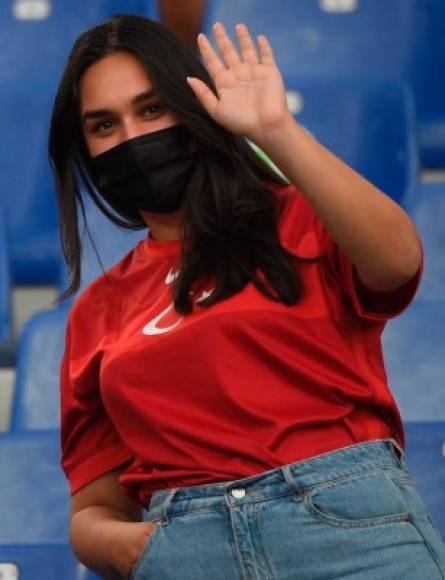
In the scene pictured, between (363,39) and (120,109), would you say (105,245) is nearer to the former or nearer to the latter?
(363,39)

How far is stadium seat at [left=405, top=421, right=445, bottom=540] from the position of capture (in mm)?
2068

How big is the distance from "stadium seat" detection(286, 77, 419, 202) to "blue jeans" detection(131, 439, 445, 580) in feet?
4.77

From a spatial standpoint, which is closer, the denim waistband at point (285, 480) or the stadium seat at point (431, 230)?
the denim waistband at point (285, 480)

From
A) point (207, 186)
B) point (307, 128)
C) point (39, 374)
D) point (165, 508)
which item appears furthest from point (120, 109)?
point (307, 128)

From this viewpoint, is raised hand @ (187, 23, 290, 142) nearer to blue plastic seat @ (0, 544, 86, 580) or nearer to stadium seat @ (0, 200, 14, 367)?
blue plastic seat @ (0, 544, 86, 580)

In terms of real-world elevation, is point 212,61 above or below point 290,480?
above

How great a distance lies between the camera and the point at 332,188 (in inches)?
59.1

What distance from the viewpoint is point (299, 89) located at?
3.04 metres

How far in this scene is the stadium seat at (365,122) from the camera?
2.97 m

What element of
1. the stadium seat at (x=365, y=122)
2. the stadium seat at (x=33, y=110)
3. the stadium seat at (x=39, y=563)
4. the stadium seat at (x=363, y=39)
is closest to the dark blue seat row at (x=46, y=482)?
the stadium seat at (x=39, y=563)

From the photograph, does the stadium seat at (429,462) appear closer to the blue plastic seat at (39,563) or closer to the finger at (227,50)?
the blue plastic seat at (39,563)

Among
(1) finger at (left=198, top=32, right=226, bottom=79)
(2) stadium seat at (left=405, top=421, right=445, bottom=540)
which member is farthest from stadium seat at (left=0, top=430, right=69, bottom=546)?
(1) finger at (left=198, top=32, right=226, bottom=79)

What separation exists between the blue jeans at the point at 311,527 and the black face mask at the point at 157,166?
0.37 metres

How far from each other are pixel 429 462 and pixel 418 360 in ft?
1.25
